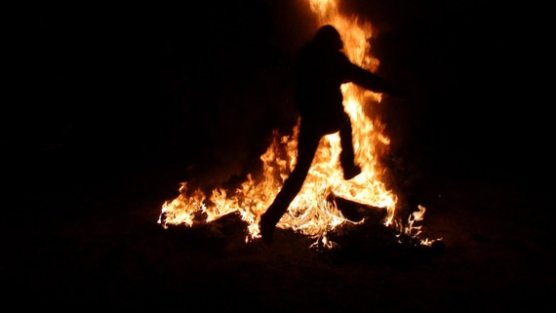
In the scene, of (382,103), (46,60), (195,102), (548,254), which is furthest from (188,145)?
(548,254)

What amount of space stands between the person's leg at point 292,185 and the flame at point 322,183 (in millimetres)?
375

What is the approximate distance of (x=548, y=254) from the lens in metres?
4.62

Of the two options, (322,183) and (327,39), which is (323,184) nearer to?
(322,183)

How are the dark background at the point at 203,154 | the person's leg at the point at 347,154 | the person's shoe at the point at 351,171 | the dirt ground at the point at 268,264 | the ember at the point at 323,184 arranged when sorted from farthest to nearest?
the ember at the point at 323,184 < the person's shoe at the point at 351,171 < the person's leg at the point at 347,154 < the dark background at the point at 203,154 < the dirt ground at the point at 268,264

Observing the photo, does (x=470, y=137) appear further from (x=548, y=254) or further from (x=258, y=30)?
(x=258, y=30)

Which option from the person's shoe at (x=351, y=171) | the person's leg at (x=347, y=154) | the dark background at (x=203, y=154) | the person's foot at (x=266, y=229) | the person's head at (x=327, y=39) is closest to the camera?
the dark background at (x=203, y=154)

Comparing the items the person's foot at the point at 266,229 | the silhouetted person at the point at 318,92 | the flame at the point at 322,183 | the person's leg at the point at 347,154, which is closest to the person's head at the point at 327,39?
the silhouetted person at the point at 318,92

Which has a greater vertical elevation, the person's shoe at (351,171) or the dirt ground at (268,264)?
the person's shoe at (351,171)

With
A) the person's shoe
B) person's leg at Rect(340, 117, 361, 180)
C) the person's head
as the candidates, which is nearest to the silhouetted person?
the person's head

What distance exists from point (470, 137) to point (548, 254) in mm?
4827

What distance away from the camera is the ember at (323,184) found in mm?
5234

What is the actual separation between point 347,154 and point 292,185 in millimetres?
836

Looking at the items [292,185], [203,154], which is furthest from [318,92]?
[203,154]

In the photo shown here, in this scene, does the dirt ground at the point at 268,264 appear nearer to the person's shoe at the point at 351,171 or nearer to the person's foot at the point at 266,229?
the person's foot at the point at 266,229
